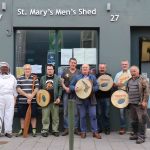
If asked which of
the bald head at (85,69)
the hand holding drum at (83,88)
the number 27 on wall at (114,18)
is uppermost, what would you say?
the number 27 on wall at (114,18)

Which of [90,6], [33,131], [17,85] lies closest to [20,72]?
[17,85]

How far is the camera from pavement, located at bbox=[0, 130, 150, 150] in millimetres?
11250

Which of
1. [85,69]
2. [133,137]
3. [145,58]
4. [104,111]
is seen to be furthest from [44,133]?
[145,58]

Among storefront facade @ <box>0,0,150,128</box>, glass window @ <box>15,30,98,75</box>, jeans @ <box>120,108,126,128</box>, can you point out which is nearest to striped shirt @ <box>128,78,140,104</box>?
jeans @ <box>120,108,126,128</box>

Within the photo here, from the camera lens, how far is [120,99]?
498 inches

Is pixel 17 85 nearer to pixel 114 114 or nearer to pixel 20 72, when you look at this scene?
pixel 20 72

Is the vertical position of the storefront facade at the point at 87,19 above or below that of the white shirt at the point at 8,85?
above

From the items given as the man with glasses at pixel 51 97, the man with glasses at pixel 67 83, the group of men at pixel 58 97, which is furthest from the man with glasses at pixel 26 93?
the man with glasses at pixel 67 83

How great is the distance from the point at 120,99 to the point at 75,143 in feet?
5.84

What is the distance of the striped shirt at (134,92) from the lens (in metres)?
12.0

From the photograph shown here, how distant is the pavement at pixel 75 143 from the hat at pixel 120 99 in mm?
860

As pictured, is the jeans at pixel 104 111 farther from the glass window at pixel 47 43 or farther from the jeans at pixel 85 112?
the glass window at pixel 47 43

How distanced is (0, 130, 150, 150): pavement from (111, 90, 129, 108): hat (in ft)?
2.82

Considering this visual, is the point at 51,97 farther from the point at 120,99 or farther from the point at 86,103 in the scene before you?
the point at 120,99
